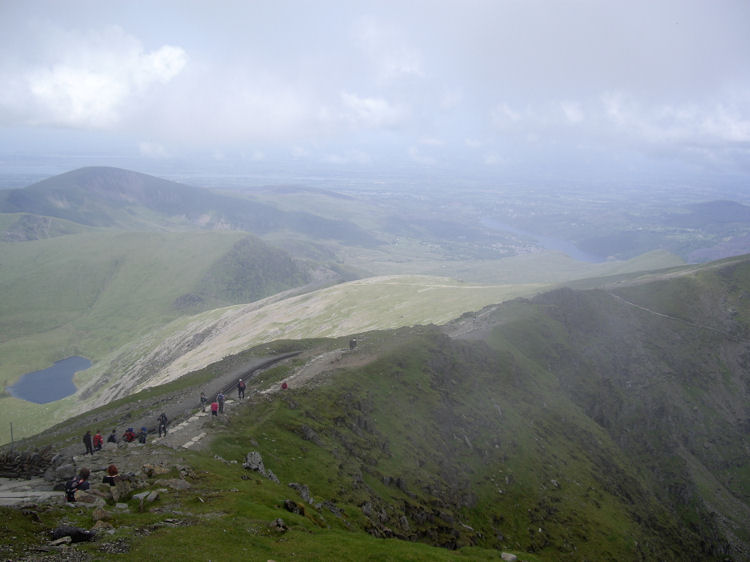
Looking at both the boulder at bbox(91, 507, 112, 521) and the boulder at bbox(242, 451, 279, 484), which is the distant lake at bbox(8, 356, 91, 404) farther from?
A: the boulder at bbox(91, 507, 112, 521)

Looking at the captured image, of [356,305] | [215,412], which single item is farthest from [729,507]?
[356,305]

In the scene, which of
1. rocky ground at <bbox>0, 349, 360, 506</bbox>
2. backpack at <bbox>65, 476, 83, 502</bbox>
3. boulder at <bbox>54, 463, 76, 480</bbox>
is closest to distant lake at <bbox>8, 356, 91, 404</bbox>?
rocky ground at <bbox>0, 349, 360, 506</bbox>

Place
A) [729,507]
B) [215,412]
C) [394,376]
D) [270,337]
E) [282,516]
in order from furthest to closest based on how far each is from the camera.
Result: [270,337]
[729,507]
[394,376]
[215,412]
[282,516]

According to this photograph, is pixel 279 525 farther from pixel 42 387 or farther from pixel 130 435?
pixel 42 387

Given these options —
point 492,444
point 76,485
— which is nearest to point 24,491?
point 76,485

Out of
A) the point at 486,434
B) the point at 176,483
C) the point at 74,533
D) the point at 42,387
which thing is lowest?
the point at 42,387

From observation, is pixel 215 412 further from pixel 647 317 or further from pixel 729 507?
pixel 647 317

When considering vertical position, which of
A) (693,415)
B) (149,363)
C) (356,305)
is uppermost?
(356,305)
